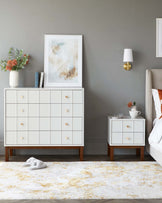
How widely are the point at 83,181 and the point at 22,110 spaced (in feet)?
4.60

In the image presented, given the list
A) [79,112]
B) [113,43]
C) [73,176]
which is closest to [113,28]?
[113,43]

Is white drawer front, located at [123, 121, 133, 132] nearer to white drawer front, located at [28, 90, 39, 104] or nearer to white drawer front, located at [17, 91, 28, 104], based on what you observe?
white drawer front, located at [28, 90, 39, 104]

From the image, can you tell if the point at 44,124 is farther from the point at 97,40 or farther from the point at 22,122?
the point at 97,40

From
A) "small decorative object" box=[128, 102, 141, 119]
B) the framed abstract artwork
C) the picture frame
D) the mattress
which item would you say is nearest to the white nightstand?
"small decorative object" box=[128, 102, 141, 119]

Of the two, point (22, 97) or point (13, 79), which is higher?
point (13, 79)

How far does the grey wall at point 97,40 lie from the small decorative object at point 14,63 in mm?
91

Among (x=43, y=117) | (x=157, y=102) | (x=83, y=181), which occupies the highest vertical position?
(x=157, y=102)

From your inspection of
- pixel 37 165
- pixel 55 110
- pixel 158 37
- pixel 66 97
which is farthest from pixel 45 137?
pixel 158 37

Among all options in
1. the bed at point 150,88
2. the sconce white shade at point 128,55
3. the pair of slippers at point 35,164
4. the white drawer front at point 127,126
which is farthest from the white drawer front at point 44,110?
the bed at point 150,88

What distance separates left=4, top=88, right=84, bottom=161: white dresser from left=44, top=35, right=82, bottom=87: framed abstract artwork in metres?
0.39

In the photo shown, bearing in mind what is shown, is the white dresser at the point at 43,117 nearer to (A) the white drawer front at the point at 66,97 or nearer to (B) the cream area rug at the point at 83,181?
(A) the white drawer front at the point at 66,97

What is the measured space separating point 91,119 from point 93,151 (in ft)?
1.59

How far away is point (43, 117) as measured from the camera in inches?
162

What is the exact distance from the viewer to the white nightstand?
416cm
